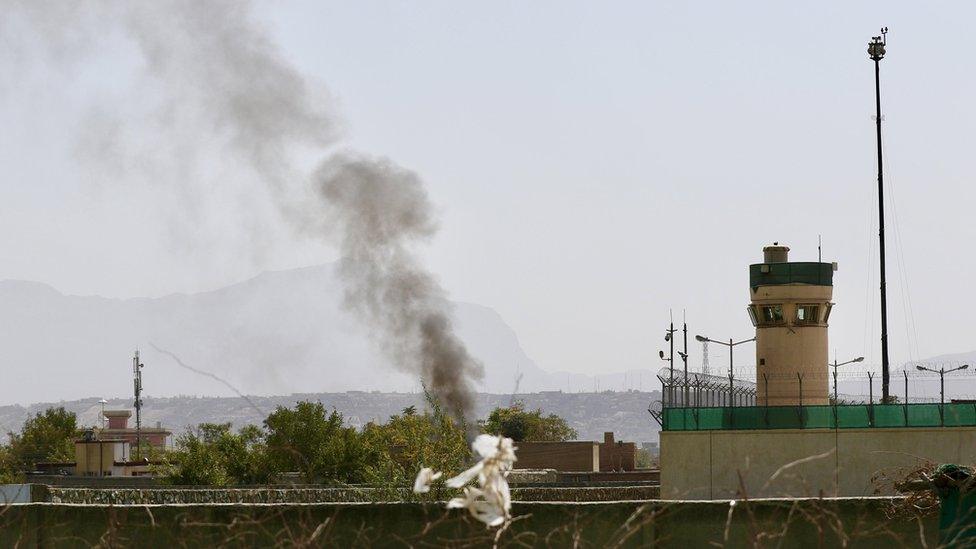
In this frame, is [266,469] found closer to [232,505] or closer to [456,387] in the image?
[456,387]

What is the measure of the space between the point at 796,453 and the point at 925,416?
3148 mm

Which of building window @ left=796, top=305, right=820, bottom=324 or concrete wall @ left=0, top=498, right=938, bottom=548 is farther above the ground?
building window @ left=796, top=305, right=820, bottom=324

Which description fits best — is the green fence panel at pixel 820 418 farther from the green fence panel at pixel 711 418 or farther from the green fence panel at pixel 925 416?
the green fence panel at pixel 711 418

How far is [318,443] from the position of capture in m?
81.1

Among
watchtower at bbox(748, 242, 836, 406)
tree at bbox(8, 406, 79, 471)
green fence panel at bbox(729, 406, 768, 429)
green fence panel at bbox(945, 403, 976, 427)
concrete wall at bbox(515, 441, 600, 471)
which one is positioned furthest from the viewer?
tree at bbox(8, 406, 79, 471)

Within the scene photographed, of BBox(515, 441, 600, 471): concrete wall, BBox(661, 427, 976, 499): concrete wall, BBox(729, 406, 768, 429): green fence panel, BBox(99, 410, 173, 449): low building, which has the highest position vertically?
BBox(729, 406, 768, 429): green fence panel

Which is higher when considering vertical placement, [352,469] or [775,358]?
[775,358]

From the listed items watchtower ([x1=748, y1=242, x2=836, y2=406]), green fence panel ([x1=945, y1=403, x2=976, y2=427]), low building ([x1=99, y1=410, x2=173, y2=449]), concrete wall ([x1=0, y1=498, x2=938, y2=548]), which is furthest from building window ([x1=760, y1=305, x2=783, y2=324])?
low building ([x1=99, y1=410, x2=173, y2=449])

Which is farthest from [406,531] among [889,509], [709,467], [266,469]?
[266,469]

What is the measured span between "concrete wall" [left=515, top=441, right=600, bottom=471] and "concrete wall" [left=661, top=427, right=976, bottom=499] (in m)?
50.2

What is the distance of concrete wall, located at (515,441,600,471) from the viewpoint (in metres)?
85.2

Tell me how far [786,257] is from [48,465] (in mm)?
63691

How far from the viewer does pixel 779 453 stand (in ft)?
112

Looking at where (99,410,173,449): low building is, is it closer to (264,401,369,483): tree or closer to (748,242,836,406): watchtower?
(264,401,369,483): tree
